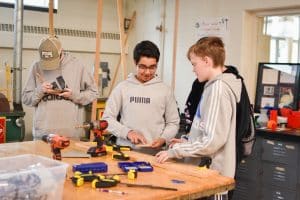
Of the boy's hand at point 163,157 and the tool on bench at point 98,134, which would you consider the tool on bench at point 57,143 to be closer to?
the tool on bench at point 98,134

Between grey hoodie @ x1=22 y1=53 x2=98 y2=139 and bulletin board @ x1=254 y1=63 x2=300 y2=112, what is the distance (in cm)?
199

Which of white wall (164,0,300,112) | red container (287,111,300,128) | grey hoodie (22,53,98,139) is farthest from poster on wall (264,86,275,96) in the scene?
A: grey hoodie (22,53,98,139)

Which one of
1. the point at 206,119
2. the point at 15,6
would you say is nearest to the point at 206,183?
the point at 206,119

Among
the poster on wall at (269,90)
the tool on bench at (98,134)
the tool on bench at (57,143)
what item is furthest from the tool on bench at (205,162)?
the poster on wall at (269,90)

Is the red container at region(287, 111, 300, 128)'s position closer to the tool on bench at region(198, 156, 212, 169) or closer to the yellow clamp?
the tool on bench at region(198, 156, 212, 169)

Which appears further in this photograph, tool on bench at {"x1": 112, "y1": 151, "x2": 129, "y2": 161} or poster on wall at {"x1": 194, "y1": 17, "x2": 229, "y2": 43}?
poster on wall at {"x1": 194, "y1": 17, "x2": 229, "y2": 43}

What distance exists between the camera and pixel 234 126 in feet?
6.64

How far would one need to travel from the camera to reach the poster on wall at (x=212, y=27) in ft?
14.7

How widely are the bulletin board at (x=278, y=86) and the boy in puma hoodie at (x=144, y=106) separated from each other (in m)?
1.87

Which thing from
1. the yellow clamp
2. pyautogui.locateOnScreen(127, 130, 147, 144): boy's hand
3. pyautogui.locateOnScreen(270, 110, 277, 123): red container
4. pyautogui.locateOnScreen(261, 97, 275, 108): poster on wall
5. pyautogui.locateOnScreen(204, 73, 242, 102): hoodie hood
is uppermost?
pyautogui.locateOnScreen(204, 73, 242, 102): hoodie hood

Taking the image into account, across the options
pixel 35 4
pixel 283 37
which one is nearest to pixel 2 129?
pixel 35 4

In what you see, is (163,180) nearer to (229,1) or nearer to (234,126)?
(234,126)

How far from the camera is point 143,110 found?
8.71 ft

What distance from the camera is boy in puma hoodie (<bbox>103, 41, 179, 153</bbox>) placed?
8.61 feet
